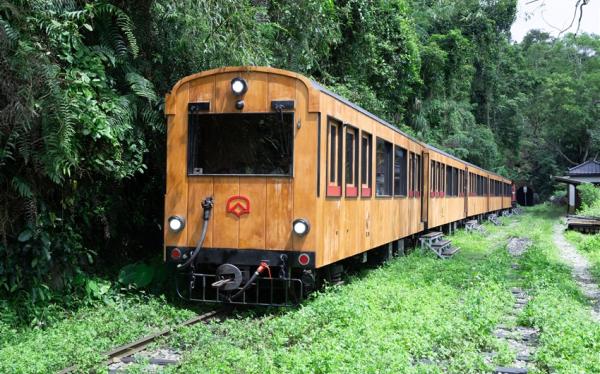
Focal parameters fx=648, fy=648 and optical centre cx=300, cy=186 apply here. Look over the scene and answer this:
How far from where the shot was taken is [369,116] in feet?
32.9

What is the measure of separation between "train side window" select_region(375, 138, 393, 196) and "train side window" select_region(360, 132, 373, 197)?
1.47 feet

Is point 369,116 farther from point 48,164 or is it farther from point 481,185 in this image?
point 481,185

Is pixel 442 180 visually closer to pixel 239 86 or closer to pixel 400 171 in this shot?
pixel 400 171

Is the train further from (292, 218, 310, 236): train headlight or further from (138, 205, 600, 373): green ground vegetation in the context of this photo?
(138, 205, 600, 373): green ground vegetation

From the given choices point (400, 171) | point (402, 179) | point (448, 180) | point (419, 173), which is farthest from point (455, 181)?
point (400, 171)

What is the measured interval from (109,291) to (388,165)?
545cm

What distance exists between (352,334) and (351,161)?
346 centimetres

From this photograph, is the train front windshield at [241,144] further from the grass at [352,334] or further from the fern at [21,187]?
the fern at [21,187]

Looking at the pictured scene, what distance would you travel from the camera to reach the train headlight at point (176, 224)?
25.6 feet

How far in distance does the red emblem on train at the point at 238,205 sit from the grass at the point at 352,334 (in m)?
1.23

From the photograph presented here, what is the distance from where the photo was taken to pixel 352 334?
6.05 meters

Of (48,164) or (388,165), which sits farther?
(388,165)

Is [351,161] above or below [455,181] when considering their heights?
below

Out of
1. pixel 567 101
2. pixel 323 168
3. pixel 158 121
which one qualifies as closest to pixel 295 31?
pixel 158 121
